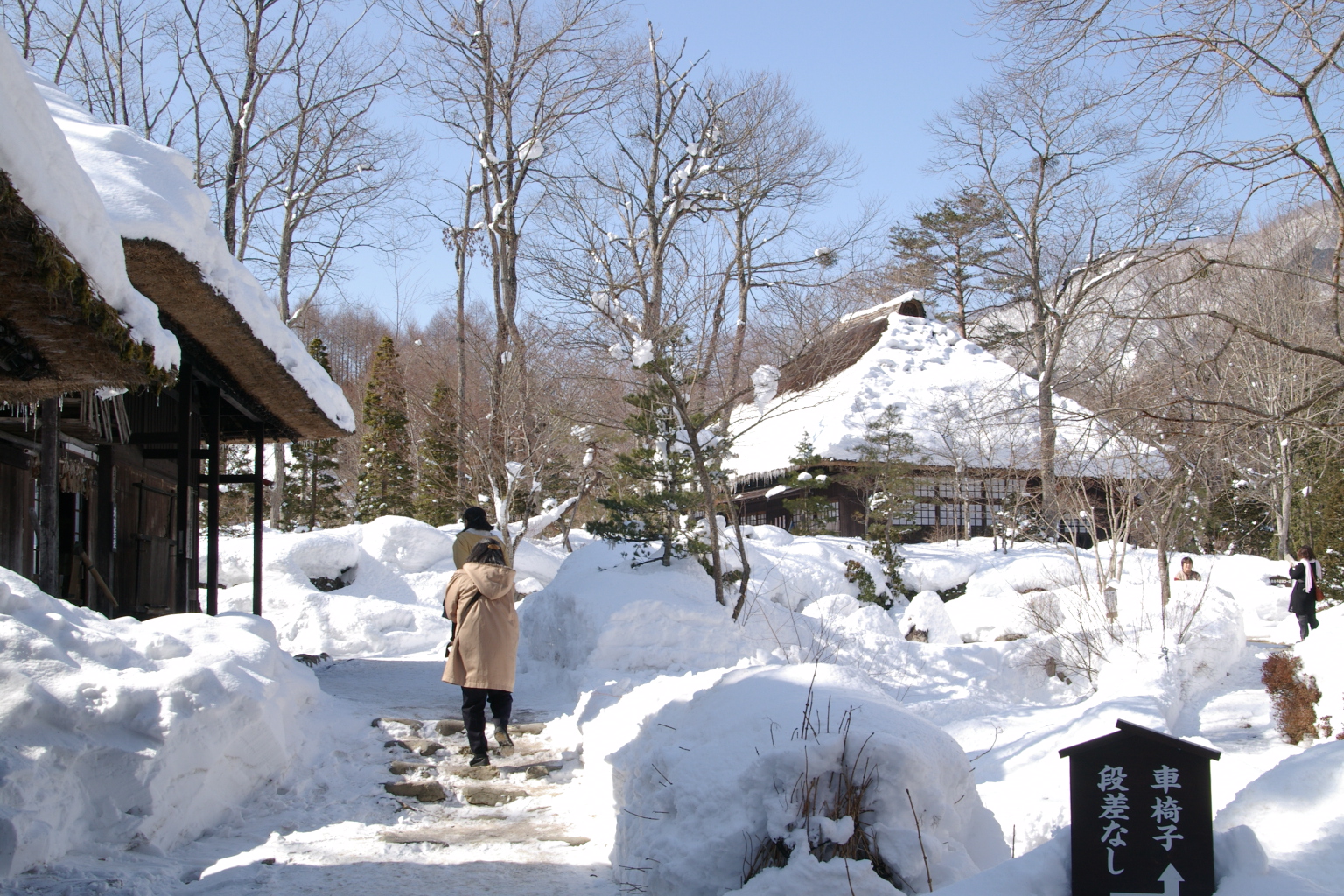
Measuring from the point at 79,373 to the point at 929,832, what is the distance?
13.5ft

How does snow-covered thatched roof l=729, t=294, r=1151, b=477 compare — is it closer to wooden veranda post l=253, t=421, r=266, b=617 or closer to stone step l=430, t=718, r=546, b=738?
wooden veranda post l=253, t=421, r=266, b=617

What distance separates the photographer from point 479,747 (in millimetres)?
5984

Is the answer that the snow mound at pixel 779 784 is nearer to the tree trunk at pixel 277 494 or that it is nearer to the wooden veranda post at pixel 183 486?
the wooden veranda post at pixel 183 486

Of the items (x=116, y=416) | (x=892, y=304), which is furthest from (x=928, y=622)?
(x=892, y=304)

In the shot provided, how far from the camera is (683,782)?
11.7 feet

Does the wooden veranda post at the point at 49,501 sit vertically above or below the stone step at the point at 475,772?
above

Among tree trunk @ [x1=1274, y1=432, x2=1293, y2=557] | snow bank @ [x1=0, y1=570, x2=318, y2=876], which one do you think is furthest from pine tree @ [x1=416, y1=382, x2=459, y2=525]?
tree trunk @ [x1=1274, y1=432, x2=1293, y2=557]

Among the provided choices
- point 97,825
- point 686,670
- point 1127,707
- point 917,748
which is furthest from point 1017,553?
point 97,825

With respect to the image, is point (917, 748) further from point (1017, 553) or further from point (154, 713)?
point (1017, 553)

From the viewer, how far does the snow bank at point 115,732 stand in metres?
3.64

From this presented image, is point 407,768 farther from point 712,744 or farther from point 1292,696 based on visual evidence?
point 1292,696

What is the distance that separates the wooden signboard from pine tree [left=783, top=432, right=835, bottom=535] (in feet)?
47.6

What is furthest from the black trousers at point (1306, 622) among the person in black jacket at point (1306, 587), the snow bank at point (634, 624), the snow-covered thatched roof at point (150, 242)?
the snow-covered thatched roof at point (150, 242)

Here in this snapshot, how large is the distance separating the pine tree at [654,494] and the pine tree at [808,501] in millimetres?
6413
